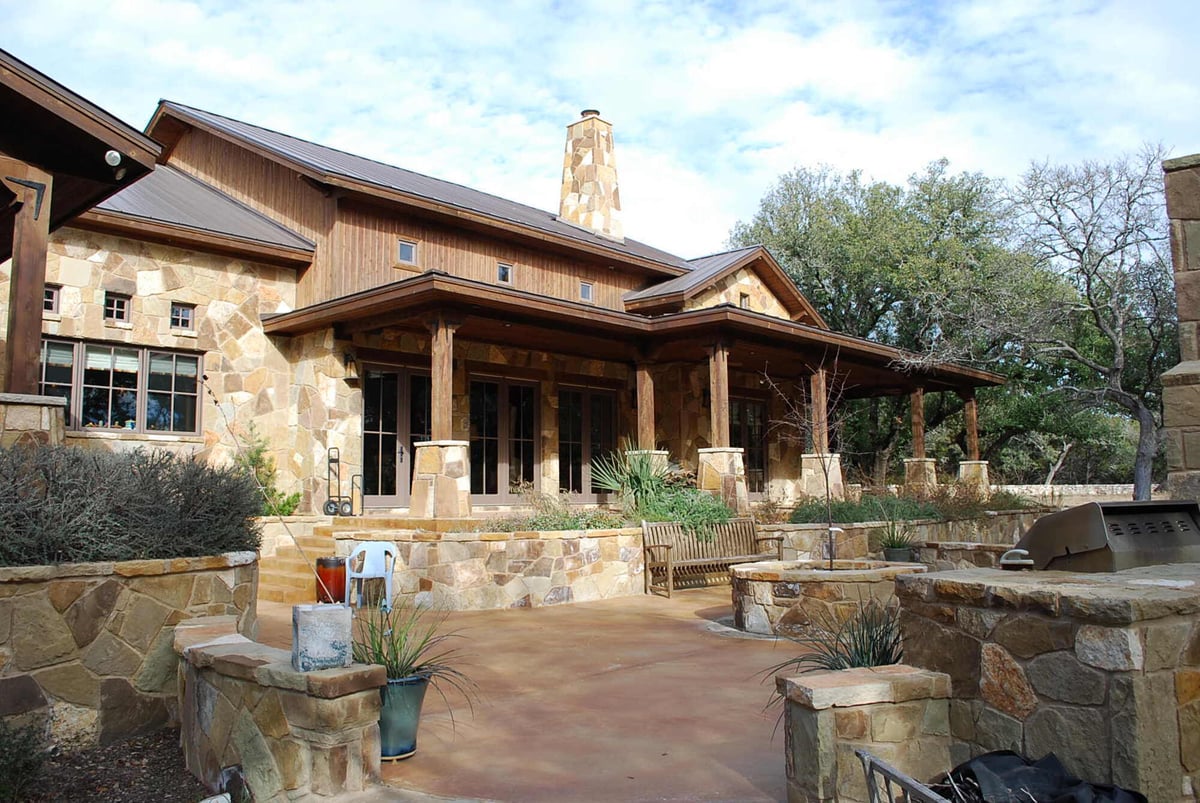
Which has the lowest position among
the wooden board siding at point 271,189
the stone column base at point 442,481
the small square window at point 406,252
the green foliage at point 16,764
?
the green foliage at point 16,764

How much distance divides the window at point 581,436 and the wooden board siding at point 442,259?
1.85m

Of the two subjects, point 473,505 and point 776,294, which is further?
point 776,294

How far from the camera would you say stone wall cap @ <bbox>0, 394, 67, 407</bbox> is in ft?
20.5

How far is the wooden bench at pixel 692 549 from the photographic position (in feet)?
34.2

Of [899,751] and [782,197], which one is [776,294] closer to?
[782,197]

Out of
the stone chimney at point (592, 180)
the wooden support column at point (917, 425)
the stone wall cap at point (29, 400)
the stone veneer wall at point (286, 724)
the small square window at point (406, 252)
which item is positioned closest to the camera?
the stone veneer wall at point (286, 724)

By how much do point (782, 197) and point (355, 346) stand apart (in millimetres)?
19028

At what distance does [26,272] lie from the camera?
22.4 feet

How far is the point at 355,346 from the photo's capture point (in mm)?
12742

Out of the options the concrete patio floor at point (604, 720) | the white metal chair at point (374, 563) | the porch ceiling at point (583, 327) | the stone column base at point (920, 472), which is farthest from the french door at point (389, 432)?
the stone column base at point (920, 472)

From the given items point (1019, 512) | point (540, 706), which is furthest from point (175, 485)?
point (1019, 512)

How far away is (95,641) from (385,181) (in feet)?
35.9

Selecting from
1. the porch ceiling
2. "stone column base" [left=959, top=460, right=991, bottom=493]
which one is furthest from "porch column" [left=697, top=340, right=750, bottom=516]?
"stone column base" [left=959, top=460, right=991, bottom=493]

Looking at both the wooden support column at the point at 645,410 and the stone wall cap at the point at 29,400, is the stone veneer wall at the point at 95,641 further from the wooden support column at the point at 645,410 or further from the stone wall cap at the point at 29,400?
the wooden support column at the point at 645,410
